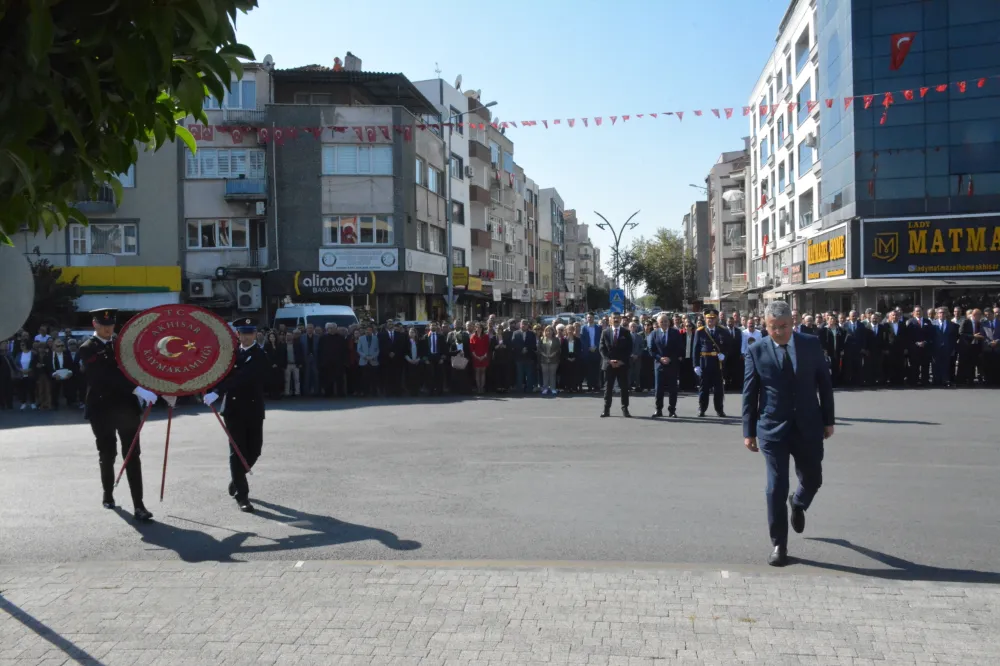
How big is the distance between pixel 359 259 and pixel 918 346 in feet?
80.9

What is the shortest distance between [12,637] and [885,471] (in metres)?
8.39

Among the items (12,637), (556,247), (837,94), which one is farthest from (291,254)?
(556,247)

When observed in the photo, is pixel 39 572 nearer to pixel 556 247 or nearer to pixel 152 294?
pixel 152 294

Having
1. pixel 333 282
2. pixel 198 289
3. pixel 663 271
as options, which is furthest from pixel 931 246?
pixel 663 271

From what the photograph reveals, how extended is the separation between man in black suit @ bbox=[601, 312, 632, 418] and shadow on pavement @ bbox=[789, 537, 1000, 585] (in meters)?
8.89

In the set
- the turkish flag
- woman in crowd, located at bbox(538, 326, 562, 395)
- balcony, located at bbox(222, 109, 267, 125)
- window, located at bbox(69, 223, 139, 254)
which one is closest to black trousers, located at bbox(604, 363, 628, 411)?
woman in crowd, located at bbox(538, 326, 562, 395)

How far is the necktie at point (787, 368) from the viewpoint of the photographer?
6477 mm

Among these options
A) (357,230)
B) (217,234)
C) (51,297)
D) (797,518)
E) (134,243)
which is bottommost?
(797,518)

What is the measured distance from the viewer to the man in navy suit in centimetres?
1531

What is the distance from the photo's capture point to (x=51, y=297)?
30438 mm

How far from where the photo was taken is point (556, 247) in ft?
333

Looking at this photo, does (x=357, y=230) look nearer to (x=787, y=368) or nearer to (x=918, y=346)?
(x=918, y=346)

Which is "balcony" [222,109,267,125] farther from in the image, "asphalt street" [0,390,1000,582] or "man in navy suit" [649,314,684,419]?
"man in navy suit" [649,314,684,419]

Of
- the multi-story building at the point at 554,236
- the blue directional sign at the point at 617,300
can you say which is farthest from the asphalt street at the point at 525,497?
the multi-story building at the point at 554,236
